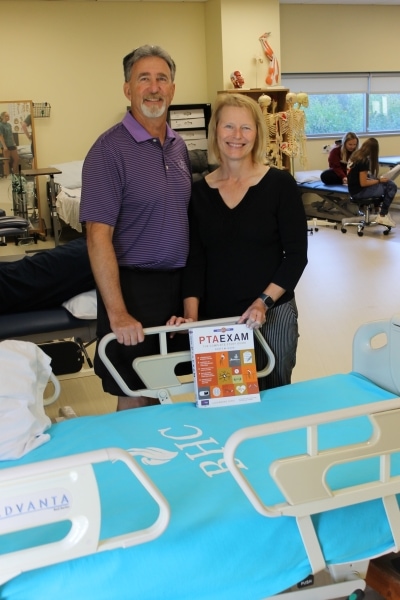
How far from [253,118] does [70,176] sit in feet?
21.7

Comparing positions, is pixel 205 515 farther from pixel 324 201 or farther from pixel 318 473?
pixel 324 201

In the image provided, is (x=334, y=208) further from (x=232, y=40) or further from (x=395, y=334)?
(x=395, y=334)

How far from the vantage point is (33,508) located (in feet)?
4.31

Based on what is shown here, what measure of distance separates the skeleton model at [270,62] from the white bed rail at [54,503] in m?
8.34

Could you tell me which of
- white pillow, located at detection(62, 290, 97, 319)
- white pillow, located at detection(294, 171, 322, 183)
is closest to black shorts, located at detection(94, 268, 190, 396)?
white pillow, located at detection(62, 290, 97, 319)

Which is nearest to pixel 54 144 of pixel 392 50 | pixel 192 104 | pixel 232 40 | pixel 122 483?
pixel 192 104

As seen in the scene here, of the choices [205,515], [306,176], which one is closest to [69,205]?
[306,176]

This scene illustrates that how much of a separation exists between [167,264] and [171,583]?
1193 millimetres

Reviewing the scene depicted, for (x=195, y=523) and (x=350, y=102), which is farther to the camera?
(x=350, y=102)

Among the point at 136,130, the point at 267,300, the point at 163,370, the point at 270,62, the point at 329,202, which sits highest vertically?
the point at 270,62

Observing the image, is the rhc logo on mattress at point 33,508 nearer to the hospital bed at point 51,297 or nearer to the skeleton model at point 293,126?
the hospital bed at point 51,297

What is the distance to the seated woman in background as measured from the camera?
9203 mm

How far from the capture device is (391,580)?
1.72m

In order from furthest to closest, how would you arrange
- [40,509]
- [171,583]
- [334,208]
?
[334,208], [171,583], [40,509]
